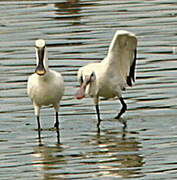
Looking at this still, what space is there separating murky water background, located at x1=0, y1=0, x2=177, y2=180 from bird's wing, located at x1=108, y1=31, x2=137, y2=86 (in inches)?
20.2

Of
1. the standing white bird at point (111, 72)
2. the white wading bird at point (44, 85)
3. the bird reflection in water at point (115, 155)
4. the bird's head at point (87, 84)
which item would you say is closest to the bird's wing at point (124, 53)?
the standing white bird at point (111, 72)

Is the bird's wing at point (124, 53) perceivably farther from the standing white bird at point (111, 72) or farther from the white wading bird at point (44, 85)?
the white wading bird at point (44, 85)

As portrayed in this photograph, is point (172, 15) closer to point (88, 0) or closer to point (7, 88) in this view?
point (88, 0)

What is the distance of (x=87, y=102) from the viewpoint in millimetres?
15438

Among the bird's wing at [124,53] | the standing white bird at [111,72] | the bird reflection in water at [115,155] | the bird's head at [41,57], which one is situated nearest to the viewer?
the bird reflection in water at [115,155]

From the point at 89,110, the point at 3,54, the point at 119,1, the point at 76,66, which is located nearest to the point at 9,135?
the point at 89,110

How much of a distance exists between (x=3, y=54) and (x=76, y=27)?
3.17 meters

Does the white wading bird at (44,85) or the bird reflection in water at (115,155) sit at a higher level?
the white wading bird at (44,85)

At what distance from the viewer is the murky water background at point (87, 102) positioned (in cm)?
1155

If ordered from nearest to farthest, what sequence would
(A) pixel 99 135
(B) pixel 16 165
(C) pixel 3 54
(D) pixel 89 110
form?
(B) pixel 16 165, (A) pixel 99 135, (D) pixel 89 110, (C) pixel 3 54

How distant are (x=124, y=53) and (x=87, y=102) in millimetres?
1228

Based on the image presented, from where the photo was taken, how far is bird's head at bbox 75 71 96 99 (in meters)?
14.2

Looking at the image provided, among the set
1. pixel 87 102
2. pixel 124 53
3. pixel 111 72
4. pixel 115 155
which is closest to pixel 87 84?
pixel 111 72

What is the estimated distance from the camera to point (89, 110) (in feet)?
49.1
